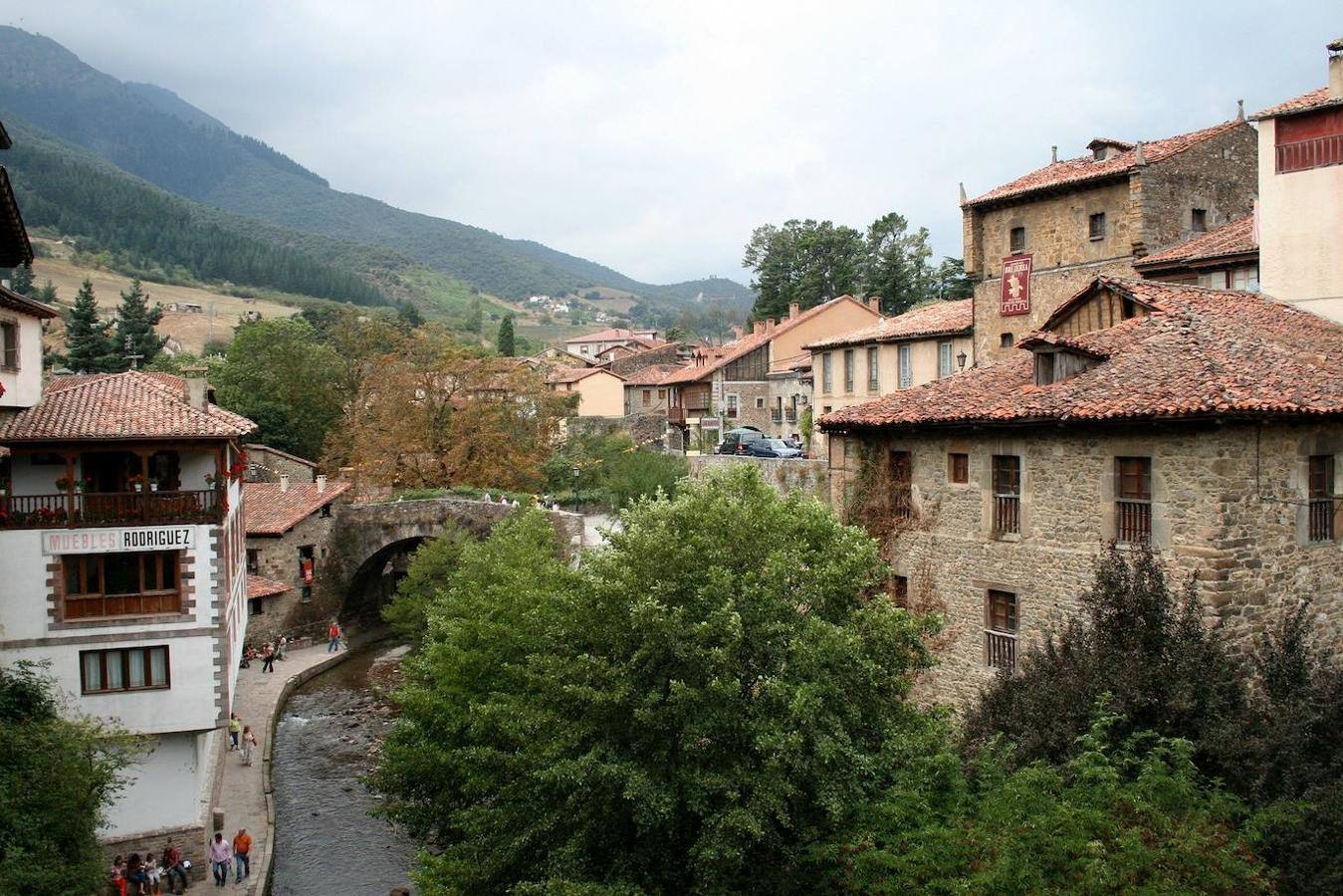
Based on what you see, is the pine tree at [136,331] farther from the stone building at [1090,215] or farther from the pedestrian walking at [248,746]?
the stone building at [1090,215]

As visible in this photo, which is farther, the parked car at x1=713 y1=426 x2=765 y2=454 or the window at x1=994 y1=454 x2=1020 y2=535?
the parked car at x1=713 y1=426 x2=765 y2=454

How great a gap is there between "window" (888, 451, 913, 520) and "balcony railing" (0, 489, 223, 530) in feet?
51.9

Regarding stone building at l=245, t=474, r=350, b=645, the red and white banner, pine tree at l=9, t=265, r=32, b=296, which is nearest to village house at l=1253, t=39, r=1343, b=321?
the red and white banner

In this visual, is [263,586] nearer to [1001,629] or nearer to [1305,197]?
[1001,629]

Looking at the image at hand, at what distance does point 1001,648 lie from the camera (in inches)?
773

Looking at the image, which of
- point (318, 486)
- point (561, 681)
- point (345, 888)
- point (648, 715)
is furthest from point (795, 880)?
point (318, 486)

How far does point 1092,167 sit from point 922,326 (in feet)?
36.0

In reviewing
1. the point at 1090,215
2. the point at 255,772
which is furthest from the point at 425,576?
the point at 1090,215

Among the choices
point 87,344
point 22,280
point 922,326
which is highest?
point 22,280

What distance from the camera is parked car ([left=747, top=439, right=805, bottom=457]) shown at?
157ft

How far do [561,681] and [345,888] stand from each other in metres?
13.6

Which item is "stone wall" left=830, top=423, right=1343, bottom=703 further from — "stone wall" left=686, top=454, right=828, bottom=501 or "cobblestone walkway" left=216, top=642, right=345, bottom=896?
"cobblestone walkway" left=216, top=642, right=345, bottom=896

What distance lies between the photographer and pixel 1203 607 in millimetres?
16250

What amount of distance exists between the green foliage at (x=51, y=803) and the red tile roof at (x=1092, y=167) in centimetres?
2681
